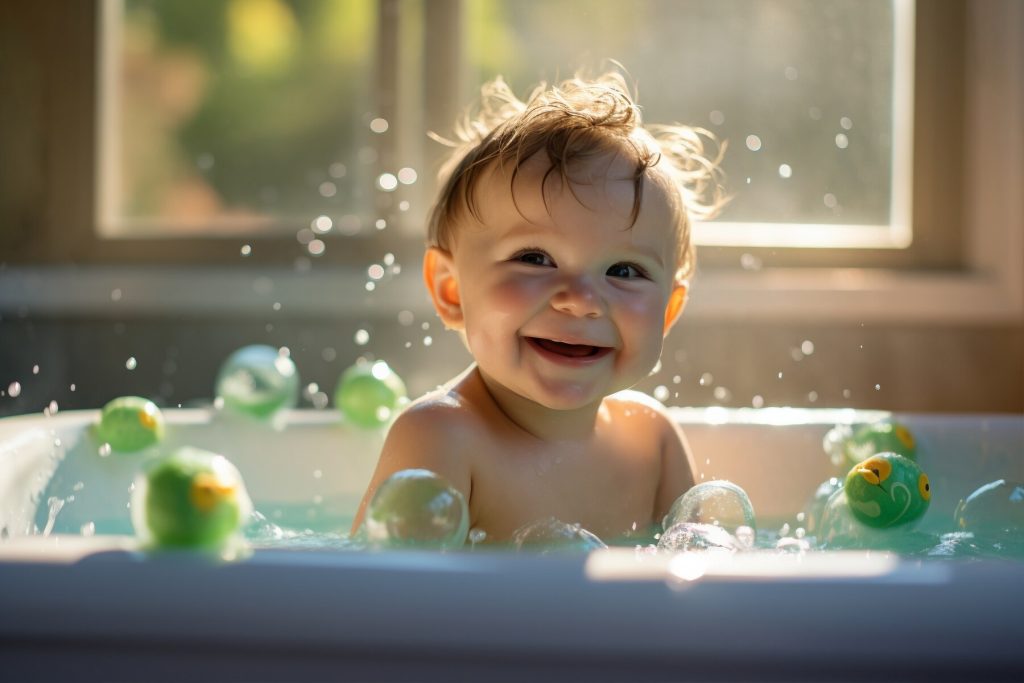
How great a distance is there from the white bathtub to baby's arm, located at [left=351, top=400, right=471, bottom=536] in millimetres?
357

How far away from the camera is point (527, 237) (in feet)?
3.64

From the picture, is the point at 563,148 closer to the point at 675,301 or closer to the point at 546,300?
the point at 546,300

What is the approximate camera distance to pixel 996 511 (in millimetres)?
1156

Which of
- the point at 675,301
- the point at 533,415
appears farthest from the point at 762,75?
the point at 533,415

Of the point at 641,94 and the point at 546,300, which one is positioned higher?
the point at 641,94

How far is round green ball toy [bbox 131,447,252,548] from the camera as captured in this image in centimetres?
72

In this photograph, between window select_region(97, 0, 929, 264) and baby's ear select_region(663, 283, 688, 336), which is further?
window select_region(97, 0, 929, 264)

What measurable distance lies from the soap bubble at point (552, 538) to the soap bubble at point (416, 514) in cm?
10

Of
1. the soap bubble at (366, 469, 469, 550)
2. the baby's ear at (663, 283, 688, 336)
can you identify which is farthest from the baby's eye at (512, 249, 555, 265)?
the soap bubble at (366, 469, 469, 550)

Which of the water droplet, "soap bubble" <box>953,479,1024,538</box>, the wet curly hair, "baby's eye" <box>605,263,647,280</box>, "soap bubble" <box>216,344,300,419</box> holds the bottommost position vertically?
"soap bubble" <box>953,479,1024,538</box>

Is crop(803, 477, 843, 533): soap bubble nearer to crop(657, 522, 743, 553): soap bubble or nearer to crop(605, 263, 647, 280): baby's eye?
crop(657, 522, 743, 553): soap bubble

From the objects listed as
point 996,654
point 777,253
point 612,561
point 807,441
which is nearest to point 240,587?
point 612,561

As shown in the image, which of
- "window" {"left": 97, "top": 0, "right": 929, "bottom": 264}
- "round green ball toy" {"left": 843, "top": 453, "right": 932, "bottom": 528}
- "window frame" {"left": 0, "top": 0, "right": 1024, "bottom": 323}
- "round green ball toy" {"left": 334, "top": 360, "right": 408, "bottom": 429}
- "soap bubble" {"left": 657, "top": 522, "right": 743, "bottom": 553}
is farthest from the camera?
"window" {"left": 97, "top": 0, "right": 929, "bottom": 264}

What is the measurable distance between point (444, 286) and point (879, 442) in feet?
2.02
